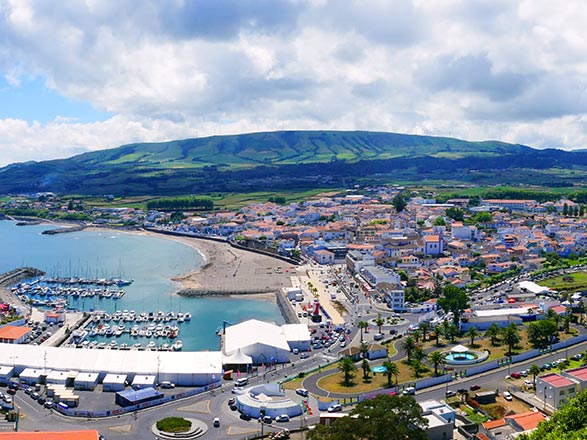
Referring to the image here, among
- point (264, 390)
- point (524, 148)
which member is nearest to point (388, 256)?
point (264, 390)

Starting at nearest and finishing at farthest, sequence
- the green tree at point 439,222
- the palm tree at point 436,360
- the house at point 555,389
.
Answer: the house at point 555,389 → the palm tree at point 436,360 → the green tree at point 439,222

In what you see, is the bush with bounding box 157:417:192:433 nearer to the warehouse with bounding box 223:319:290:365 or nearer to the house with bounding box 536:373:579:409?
the warehouse with bounding box 223:319:290:365

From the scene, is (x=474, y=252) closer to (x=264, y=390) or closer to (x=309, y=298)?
(x=309, y=298)

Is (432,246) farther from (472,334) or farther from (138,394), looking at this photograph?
(138,394)

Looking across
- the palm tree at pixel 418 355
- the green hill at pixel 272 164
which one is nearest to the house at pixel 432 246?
the palm tree at pixel 418 355

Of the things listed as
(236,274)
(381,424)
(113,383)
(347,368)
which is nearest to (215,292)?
(236,274)

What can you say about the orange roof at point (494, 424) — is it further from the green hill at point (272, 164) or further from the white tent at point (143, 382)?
the green hill at point (272, 164)

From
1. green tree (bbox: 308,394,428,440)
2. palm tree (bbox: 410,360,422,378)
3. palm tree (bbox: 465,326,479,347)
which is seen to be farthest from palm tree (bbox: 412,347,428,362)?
green tree (bbox: 308,394,428,440)
